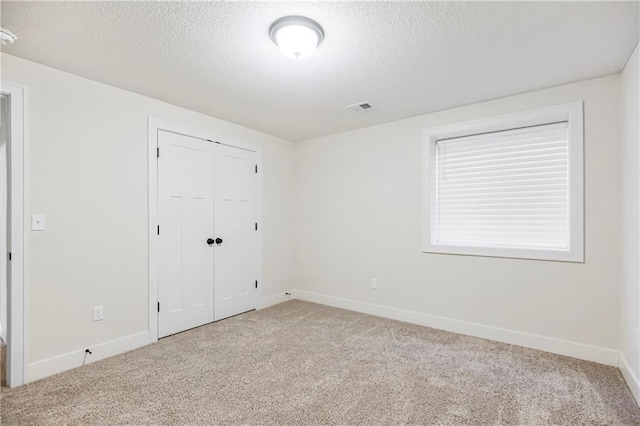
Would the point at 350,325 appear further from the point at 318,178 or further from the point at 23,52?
the point at 23,52

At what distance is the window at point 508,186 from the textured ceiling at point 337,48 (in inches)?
16.5

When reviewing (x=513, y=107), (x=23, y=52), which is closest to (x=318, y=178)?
(x=513, y=107)

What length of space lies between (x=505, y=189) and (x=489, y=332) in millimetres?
1446

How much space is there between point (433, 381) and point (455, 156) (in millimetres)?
2348

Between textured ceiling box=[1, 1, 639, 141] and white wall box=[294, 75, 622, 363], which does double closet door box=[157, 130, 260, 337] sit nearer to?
textured ceiling box=[1, 1, 639, 141]

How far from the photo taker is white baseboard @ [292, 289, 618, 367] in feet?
8.84

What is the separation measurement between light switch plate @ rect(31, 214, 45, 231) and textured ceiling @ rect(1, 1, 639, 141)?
3.82ft

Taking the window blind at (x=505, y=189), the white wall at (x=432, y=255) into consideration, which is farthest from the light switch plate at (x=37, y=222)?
the window blind at (x=505, y=189)

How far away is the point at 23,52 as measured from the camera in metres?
2.28

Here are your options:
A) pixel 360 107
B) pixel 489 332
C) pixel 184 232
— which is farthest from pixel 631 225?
pixel 184 232

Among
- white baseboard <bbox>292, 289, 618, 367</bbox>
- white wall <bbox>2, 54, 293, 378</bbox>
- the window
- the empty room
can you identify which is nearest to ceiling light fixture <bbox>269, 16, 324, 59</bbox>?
the empty room

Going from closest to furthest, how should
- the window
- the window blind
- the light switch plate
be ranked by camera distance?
the light switch plate < the window < the window blind

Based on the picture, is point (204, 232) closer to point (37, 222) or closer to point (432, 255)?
point (37, 222)

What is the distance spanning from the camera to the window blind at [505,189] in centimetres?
302
